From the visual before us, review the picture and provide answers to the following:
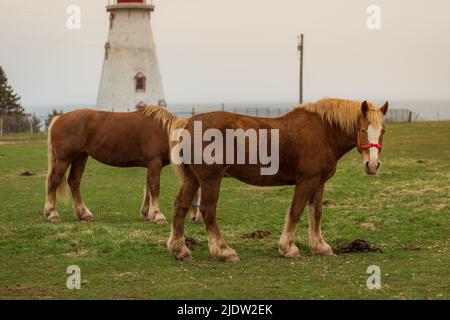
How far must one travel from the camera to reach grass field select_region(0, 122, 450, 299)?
10.4m

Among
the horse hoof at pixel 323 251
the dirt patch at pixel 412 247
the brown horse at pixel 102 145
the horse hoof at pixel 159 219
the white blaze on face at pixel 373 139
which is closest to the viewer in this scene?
the white blaze on face at pixel 373 139

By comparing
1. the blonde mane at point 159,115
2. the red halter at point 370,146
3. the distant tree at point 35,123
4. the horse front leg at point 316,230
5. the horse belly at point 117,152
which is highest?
the blonde mane at point 159,115

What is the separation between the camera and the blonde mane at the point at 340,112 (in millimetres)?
12492

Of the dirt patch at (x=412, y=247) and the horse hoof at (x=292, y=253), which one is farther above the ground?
the horse hoof at (x=292, y=253)

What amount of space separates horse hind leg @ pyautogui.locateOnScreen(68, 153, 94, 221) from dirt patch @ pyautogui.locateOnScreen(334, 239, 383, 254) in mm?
5437

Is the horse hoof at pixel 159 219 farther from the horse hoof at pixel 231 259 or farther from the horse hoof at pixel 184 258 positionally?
the horse hoof at pixel 231 259

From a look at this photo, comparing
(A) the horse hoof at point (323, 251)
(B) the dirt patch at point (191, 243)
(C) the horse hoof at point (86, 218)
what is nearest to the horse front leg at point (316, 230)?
(A) the horse hoof at point (323, 251)

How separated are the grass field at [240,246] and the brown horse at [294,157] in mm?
347

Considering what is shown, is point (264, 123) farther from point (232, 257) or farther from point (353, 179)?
point (353, 179)

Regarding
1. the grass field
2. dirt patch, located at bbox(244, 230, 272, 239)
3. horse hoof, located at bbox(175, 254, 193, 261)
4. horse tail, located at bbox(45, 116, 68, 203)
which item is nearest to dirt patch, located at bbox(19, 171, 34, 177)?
the grass field

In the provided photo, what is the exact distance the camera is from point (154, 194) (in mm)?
16375
